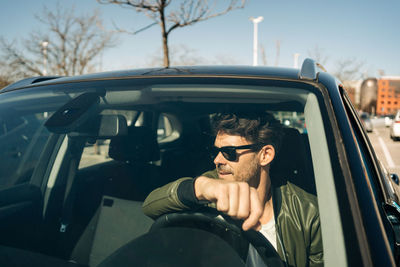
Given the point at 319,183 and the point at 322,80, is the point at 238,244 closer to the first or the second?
the point at 319,183

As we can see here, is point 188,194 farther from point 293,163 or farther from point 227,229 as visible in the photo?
point 293,163

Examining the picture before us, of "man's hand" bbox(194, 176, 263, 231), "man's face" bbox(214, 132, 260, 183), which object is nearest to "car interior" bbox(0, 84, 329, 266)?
→ "man's face" bbox(214, 132, 260, 183)

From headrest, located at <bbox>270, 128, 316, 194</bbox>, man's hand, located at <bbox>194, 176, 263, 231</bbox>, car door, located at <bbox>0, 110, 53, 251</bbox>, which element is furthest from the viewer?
car door, located at <bbox>0, 110, 53, 251</bbox>

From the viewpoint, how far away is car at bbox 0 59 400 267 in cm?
102

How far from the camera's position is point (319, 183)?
3.67ft

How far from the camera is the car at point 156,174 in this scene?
3.36 feet

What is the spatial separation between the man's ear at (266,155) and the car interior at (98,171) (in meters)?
0.04

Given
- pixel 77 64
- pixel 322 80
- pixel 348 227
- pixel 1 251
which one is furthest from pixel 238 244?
pixel 77 64

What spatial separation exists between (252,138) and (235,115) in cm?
15

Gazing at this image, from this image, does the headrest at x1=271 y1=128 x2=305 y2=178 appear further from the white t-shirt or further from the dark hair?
the white t-shirt

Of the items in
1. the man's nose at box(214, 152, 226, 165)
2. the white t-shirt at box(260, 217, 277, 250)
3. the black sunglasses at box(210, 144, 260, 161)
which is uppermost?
the black sunglasses at box(210, 144, 260, 161)

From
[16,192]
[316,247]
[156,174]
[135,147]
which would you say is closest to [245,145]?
[316,247]

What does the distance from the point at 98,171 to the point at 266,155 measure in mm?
1311

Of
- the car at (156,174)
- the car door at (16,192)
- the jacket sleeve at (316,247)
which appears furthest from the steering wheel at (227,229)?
the car door at (16,192)
